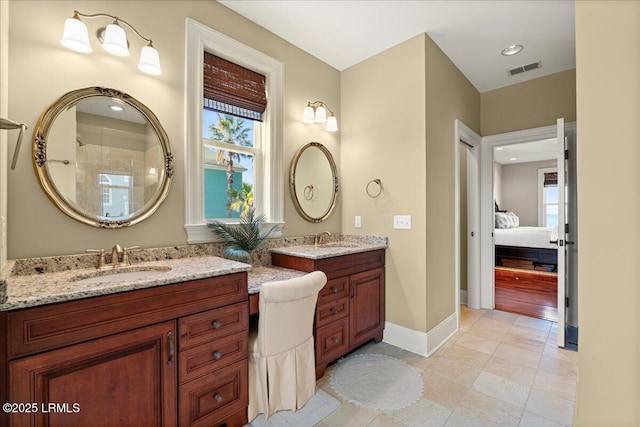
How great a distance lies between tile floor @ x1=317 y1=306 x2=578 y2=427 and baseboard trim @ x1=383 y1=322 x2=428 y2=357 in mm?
58

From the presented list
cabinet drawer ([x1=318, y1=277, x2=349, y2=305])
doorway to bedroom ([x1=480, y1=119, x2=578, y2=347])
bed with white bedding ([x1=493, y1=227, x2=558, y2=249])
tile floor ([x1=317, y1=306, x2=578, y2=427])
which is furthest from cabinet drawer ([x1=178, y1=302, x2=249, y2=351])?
bed with white bedding ([x1=493, y1=227, x2=558, y2=249])

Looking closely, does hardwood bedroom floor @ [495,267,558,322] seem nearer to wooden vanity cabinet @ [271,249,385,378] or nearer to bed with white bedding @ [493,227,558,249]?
bed with white bedding @ [493,227,558,249]

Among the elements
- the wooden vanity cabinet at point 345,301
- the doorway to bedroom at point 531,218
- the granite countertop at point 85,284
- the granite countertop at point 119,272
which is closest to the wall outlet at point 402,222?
the wooden vanity cabinet at point 345,301

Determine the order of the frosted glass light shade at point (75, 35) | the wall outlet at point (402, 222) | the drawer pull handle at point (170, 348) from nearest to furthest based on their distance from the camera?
the drawer pull handle at point (170, 348) < the frosted glass light shade at point (75, 35) < the wall outlet at point (402, 222)

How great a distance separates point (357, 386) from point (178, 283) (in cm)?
145

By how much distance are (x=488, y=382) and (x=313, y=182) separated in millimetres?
2157

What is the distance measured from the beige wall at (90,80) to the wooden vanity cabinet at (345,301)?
1.09 m

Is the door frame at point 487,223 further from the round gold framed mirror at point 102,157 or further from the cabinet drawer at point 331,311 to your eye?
the round gold framed mirror at point 102,157

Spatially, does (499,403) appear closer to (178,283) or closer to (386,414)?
(386,414)

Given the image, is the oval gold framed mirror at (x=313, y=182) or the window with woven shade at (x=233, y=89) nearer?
the window with woven shade at (x=233, y=89)

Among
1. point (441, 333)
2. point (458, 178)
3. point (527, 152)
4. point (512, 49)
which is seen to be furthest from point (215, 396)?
point (527, 152)

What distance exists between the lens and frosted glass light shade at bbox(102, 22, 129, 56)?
61.5 inches

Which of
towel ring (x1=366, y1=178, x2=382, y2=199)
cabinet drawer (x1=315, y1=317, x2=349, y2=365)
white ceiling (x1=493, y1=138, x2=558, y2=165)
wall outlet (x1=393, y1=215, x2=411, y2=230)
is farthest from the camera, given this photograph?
white ceiling (x1=493, y1=138, x2=558, y2=165)

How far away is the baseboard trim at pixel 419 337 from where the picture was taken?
99.2 inches
